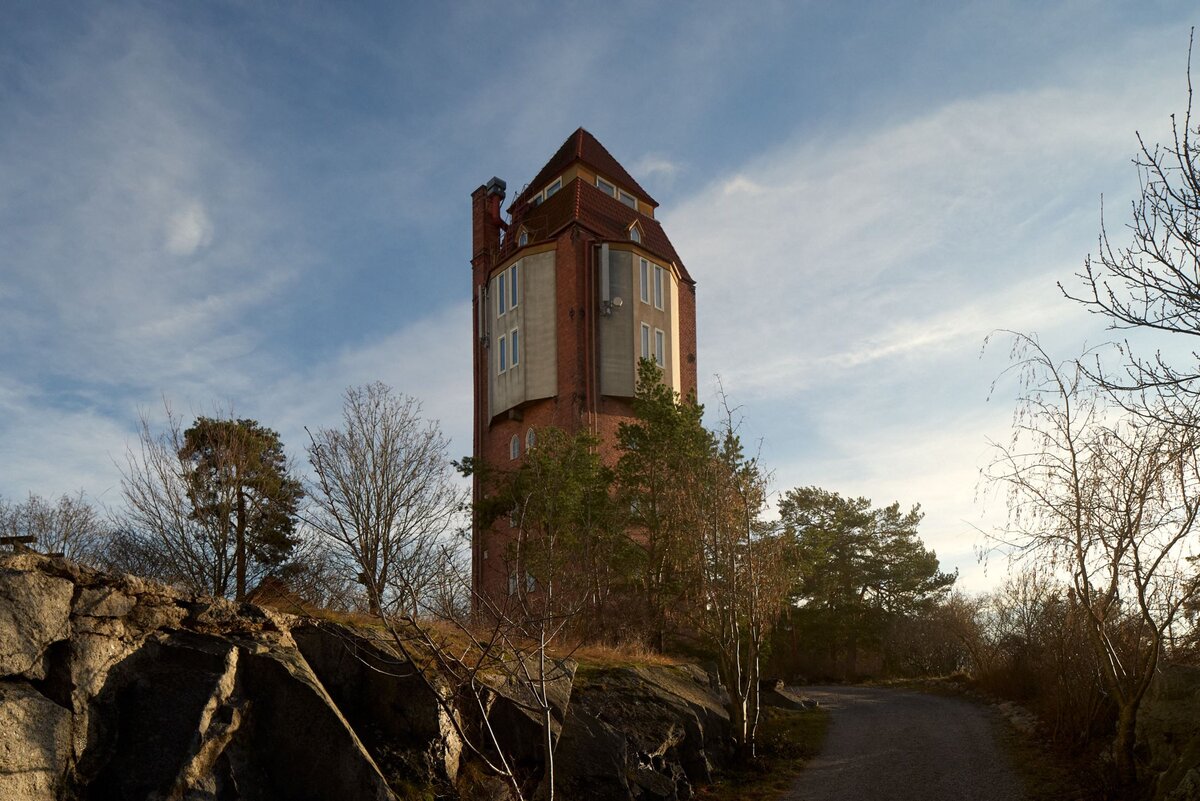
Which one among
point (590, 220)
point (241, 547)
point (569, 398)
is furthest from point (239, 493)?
point (590, 220)

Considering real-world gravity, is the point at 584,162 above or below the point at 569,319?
above

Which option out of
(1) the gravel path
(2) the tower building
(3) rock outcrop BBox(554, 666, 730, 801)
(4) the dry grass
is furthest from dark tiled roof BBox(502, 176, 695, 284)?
(3) rock outcrop BBox(554, 666, 730, 801)

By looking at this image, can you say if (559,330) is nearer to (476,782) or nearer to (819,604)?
(819,604)

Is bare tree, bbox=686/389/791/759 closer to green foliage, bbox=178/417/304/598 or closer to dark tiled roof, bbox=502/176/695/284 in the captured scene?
green foliage, bbox=178/417/304/598

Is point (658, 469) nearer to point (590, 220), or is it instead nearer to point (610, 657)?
point (610, 657)

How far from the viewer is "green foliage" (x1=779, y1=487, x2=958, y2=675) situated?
139ft

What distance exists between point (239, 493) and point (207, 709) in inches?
693

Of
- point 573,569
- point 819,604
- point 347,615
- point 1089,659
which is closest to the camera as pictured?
point 347,615

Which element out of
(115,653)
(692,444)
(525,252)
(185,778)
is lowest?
(185,778)

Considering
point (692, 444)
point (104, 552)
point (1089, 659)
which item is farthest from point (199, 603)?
point (104, 552)

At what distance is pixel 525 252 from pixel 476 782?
31.9 m

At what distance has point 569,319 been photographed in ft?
129

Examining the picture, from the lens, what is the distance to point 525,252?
4138cm

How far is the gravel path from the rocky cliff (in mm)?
4712
